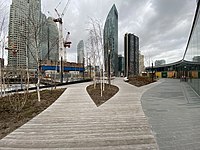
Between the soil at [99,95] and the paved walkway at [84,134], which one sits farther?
the soil at [99,95]

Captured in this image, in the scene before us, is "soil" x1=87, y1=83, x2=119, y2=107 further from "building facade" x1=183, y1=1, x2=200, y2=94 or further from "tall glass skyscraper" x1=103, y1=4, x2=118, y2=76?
"building facade" x1=183, y1=1, x2=200, y2=94

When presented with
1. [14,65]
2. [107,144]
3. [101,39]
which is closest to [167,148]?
[107,144]

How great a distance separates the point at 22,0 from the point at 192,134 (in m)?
10.3

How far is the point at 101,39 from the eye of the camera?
16062 millimetres

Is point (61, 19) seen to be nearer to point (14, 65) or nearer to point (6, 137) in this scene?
point (14, 65)

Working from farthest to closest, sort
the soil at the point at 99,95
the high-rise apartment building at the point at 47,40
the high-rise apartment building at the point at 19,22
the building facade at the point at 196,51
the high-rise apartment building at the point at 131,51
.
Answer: the high-rise apartment building at the point at 131,51
the building facade at the point at 196,51
the high-rise apartment building at the point at 47,40
the high-rise apartment building at the point at 19,22
the soil at the point at 99,95

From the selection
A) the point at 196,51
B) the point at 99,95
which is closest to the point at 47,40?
the point at 99,95

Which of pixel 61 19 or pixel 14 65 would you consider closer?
pixel 14 65

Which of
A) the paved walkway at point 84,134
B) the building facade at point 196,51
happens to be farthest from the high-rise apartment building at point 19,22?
the building facade at point 196,51

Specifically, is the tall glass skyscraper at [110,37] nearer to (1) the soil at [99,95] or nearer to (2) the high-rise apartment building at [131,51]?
(1) the soil at [99,95]

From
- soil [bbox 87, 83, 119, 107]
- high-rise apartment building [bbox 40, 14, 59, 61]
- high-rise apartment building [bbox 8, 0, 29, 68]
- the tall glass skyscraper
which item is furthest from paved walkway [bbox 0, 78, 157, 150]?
the tall glass skyscraper

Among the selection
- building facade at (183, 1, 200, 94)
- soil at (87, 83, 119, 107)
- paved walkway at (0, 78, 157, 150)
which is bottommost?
paved walkway at (0, 78, 157, 150)

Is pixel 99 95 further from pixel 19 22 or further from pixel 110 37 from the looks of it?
pixel 110 37

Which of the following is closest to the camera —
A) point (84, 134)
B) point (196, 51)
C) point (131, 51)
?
point (84, 134)
